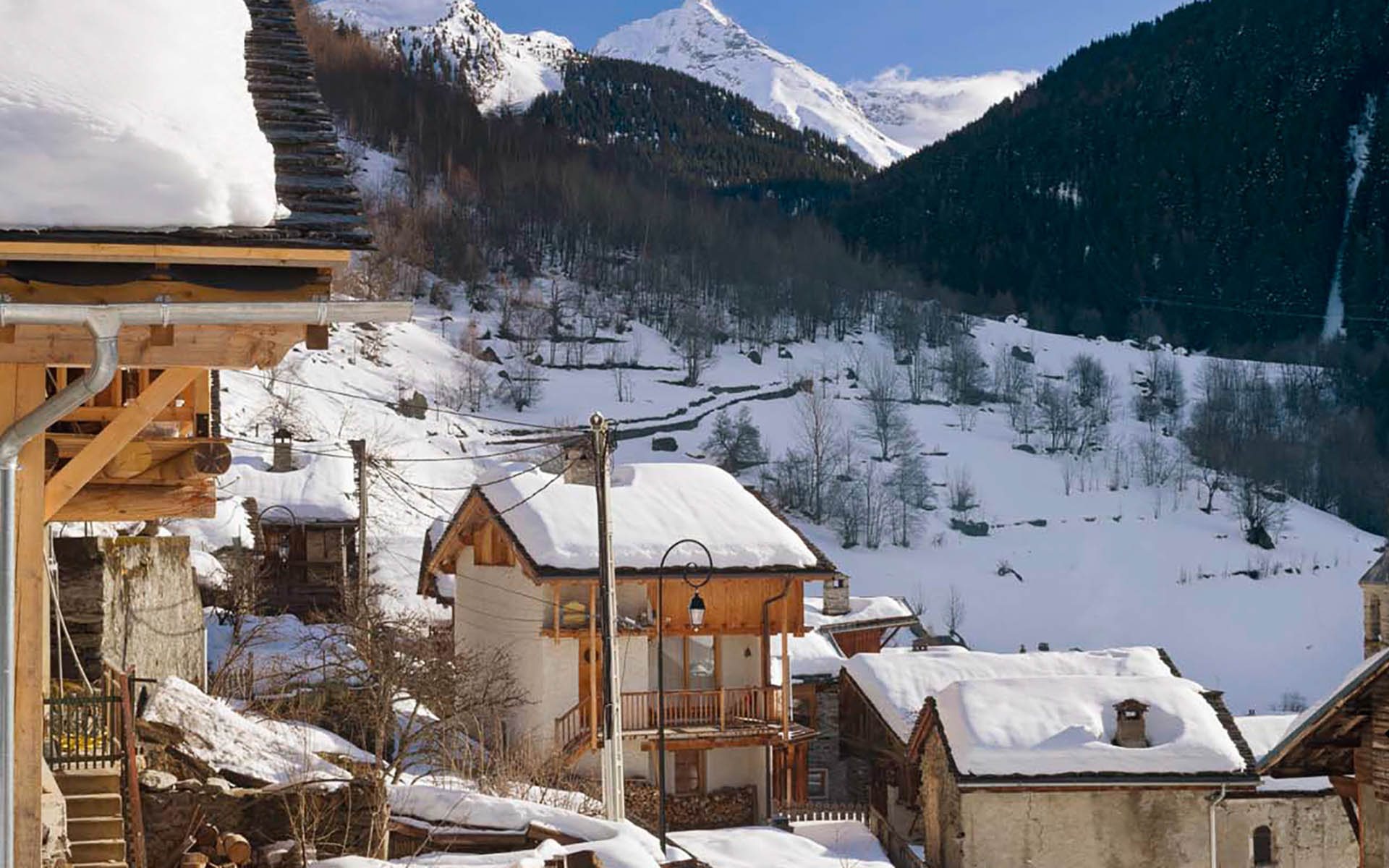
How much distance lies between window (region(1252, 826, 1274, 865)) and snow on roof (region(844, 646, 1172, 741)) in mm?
4732

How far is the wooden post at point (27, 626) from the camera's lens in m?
6.48

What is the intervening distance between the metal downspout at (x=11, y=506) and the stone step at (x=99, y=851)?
665 cm

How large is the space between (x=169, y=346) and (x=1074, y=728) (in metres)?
19.2

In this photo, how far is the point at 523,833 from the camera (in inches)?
510

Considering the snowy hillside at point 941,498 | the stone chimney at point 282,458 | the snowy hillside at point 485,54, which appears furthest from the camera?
the snowy hillside at point 485,54

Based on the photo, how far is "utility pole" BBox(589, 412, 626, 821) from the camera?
16.1m

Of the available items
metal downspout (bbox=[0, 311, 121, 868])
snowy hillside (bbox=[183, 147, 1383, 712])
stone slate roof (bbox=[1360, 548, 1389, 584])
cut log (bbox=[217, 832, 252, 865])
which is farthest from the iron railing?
stone slate roof (bbox=[1360, 548, 1389, 584])

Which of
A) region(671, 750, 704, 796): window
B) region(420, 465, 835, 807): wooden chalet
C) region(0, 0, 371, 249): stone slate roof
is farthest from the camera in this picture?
region(671, 750, 704, 796): window

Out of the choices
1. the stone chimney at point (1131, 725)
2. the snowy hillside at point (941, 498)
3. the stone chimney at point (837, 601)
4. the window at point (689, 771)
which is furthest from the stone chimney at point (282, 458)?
the stone chimney at point (1131, 725)

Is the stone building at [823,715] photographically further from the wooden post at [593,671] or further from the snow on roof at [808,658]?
the wooden post at [593,671]

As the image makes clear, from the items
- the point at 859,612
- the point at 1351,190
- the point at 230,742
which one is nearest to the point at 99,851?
the point at 230,742

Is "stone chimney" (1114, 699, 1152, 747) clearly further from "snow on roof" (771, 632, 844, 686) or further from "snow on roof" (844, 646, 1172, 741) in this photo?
"snow on roof" (771, 632, 844, 686)

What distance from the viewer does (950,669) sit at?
29359 mm

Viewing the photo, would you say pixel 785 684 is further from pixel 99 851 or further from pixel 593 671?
pixel 99 851
